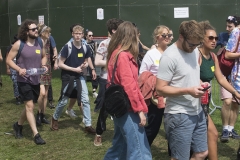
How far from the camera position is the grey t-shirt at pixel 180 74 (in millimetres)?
4094

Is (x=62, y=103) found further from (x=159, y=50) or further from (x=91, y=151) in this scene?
(x=159, y=50)

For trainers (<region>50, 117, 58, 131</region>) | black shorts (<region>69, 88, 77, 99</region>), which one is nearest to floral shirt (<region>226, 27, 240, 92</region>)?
black shorts (<region>69, 88, 77, 99</region>)

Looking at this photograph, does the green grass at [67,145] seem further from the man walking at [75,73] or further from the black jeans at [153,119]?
the black jeans at [153,119]

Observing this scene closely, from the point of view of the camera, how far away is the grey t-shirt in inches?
161

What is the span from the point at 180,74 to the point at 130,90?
56 cm

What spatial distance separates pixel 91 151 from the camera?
6.36m

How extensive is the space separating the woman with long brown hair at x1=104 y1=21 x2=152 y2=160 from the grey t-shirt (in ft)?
1.08

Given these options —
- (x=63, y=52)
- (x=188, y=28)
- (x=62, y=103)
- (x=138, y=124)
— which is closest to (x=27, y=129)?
(x=62, y=103)

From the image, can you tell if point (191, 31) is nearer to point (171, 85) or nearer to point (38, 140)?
point (171, 85)

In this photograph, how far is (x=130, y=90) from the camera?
434 cm

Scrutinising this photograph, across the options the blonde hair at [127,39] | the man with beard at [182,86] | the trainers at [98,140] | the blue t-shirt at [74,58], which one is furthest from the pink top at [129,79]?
the blue t-shirt at [74,58]

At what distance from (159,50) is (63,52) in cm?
226

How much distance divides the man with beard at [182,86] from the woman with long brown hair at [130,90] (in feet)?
0.96

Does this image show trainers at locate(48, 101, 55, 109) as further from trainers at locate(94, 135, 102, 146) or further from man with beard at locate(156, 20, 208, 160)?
man with beard at locate(156, 20, 208, 160)
